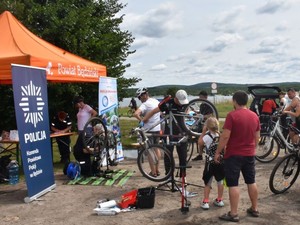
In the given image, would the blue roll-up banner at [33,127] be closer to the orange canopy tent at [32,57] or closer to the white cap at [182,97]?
the orange canopy tent at [32,57]

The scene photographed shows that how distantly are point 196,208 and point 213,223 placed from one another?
0.70 m

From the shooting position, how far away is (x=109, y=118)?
973cm

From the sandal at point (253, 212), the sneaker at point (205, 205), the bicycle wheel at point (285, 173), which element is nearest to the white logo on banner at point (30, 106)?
the sneaker at point (205, 205)

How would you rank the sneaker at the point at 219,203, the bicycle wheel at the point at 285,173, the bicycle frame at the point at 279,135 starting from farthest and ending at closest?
the bicycle frame at the point at 279,135
the bicycle wheel at the point at 285,173
the sneaker at the point at 219,203

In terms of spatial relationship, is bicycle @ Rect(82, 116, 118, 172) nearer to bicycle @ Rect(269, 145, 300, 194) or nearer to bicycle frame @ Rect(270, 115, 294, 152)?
bicycle @ Rect(269, 145, 300, 194)

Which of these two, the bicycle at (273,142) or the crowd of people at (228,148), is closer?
the crowd of people at (228,148)

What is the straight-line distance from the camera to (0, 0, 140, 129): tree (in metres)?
13.3

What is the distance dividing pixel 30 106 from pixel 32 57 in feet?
3.44

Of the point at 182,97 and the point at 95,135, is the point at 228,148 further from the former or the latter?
the point at 95,135

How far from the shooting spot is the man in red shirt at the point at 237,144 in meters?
5.22

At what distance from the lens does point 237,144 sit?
5305 mm

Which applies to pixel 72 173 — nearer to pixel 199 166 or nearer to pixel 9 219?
pixel 9 219

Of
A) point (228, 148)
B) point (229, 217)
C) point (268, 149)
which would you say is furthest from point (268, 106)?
point (229, 217)

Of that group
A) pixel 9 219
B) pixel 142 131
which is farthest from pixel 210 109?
pixel 9 219
